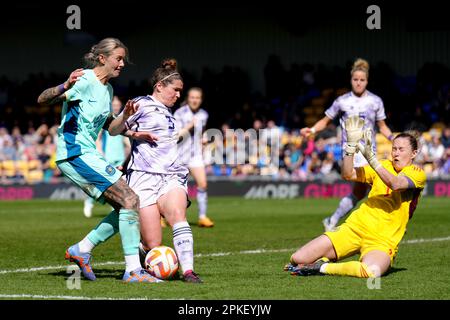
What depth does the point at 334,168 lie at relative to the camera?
89.2 ft

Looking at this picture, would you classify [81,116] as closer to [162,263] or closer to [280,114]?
[162,263]

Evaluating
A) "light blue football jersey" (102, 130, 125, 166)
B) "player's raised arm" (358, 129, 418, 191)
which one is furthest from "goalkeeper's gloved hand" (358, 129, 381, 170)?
"light blue football jersey" (102, 130, 125, 166)

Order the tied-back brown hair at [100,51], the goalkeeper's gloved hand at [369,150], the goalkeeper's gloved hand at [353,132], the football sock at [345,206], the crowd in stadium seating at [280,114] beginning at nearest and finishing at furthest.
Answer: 1. the goalkeeper's gloved hand at [369,150]
2. the goalkeeper's gloved hand at [353,132]
3. the tied-back brown hair at [100,51]
4. the football sock at [345,206]
5. the crowd in stadium seating at [280,114]

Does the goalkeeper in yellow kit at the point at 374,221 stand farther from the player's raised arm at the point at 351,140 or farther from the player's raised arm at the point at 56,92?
the player's raised arm at the point at 56,92

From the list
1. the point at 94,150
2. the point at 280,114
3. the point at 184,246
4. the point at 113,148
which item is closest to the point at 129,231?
the point at 184,246

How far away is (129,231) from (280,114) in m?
23.8

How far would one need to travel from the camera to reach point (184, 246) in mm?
8648

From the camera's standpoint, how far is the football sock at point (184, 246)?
8.59 meters

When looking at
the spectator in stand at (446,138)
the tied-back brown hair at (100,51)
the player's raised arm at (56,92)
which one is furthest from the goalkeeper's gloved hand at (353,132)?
the spectator in stand at (446,138)

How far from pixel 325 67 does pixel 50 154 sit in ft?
33.5

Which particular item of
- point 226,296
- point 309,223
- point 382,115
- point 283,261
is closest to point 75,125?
point 226,296

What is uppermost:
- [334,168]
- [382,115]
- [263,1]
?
[263,1]

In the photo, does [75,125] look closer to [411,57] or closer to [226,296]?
[226,296]

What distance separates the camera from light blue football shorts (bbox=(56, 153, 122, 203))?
341 inches
